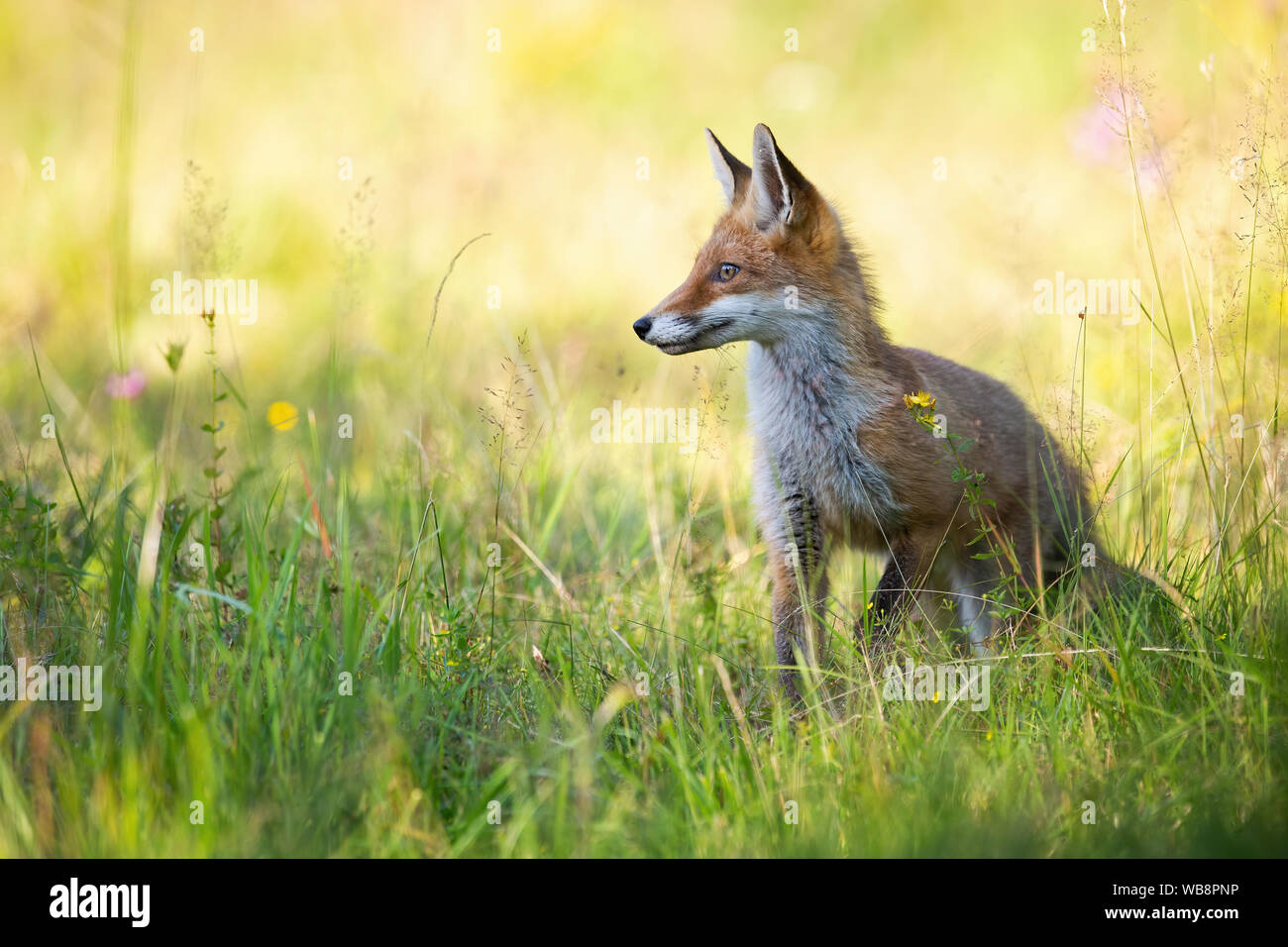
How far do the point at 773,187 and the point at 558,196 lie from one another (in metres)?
5.77

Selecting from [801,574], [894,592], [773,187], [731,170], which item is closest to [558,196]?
[731,170]

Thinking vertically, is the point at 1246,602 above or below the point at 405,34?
below

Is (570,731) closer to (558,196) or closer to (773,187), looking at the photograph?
(773,187)

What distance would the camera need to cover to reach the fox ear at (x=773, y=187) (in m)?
4.72

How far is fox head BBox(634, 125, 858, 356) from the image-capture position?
15.7 ft

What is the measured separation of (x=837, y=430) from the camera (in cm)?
484

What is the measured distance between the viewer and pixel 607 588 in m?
4.97

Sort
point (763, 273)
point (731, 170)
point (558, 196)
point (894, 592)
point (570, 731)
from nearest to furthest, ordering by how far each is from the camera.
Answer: point (570, 731) < point (894, 592) < point (763, 273) < point (731, 170) < point (558, 196)

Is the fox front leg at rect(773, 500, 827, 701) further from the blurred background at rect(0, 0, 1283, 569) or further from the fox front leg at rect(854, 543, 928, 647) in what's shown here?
the blurred background at rect(0, 0, 1283, 569)

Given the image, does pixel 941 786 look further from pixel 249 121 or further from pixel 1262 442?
pixel 249 121

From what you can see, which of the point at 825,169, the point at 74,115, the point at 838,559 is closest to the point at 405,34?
the point at 74,115

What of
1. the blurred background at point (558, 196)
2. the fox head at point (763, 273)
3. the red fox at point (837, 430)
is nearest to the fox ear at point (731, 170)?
the red fox at point (837, 430)

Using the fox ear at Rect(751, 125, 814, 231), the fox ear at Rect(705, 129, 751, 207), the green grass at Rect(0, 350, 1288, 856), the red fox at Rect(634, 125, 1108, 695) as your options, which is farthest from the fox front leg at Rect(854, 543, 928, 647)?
the fox ear at Rect(705, 129, 751, 207)
